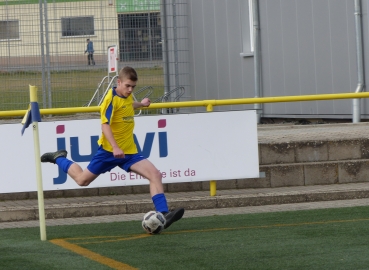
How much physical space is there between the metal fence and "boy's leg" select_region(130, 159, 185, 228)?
24.9ft

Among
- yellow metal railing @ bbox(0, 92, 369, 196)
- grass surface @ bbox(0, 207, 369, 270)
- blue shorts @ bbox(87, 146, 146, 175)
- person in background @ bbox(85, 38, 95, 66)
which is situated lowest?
grass surface @ bbox(0, 207, 369, 270)

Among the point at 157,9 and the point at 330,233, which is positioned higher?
the point at 157,9

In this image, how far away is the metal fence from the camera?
53.3 feet

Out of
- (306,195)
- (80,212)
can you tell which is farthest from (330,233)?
(80,212)

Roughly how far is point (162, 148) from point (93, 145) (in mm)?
830

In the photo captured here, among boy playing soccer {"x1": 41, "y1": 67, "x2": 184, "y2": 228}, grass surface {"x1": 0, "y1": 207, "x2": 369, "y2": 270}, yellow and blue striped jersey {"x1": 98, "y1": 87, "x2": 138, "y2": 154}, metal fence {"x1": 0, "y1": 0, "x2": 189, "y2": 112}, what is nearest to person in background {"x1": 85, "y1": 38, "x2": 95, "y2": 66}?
metal fence {"x1": 0, "y1": 0, "x2": 189, "y2": 112}

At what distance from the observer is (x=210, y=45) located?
65.0 ft

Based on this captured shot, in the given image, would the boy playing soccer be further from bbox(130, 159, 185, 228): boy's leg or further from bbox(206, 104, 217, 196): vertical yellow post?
bbox(206, 104, 217, 196): vertical yellow post

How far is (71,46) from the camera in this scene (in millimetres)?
16359

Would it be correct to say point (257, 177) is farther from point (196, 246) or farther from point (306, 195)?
point (196, 246)

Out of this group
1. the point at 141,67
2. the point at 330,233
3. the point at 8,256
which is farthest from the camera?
the point at 141,67

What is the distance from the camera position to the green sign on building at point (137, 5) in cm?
1675

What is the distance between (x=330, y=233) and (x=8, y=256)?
116 inches

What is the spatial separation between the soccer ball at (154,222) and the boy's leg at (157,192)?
84mm
